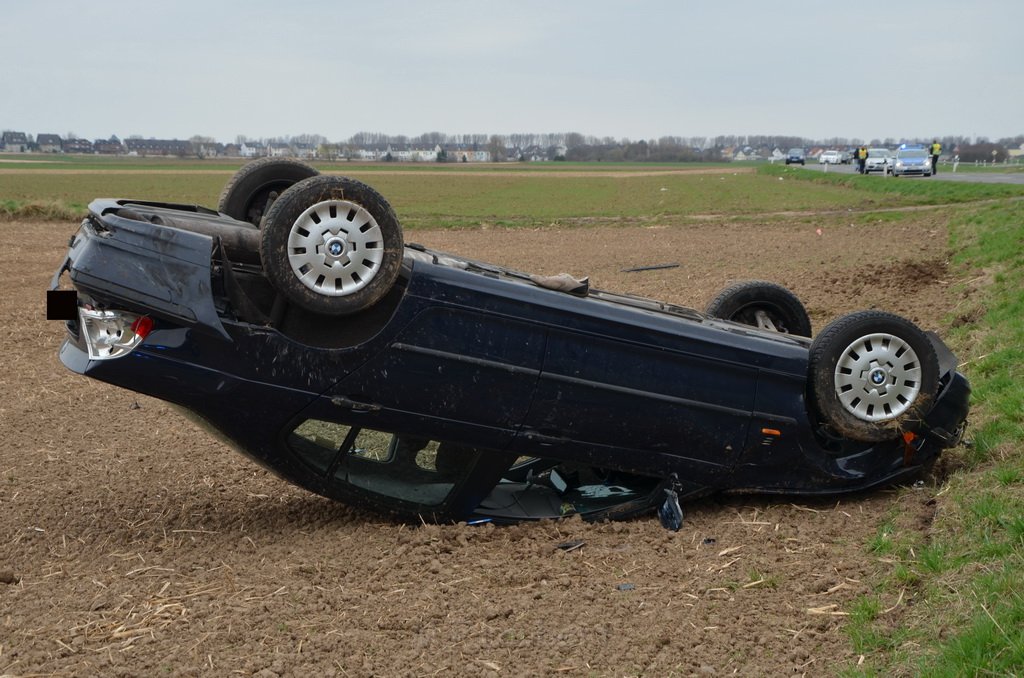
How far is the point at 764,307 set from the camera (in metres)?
6.75

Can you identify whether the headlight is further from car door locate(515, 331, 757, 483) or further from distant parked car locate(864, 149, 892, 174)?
distant parked car locate(864, 149, 892, 174)

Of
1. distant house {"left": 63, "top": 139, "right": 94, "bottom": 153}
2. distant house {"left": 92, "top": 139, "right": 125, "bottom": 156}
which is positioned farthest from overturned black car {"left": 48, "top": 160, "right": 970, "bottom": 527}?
distant house {"left": 63, "top": 139, "right": 94, "bottom": 153}

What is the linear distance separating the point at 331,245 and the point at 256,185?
143cm

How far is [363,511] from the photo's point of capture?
A: 5465mm

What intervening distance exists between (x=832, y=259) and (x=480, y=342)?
11891 millimetres

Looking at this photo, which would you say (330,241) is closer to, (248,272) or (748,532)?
(248,272)

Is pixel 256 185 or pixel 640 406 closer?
pixel 640 406

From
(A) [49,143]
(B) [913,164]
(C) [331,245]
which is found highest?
(A) [49,143]

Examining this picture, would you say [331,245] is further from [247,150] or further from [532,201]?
[247,150]

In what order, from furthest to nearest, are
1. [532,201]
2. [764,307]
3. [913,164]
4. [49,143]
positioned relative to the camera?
1. [49,143]
2. [913,164]
3. [532,201]
4. [764,307]

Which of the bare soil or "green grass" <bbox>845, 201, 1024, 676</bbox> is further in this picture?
the bare soil

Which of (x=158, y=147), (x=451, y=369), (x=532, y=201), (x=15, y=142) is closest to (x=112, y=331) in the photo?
(x=451, y=369)

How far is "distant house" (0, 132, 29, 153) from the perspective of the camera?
467ft

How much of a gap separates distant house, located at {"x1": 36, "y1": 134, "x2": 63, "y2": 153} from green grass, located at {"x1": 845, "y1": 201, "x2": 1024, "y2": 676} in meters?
150
